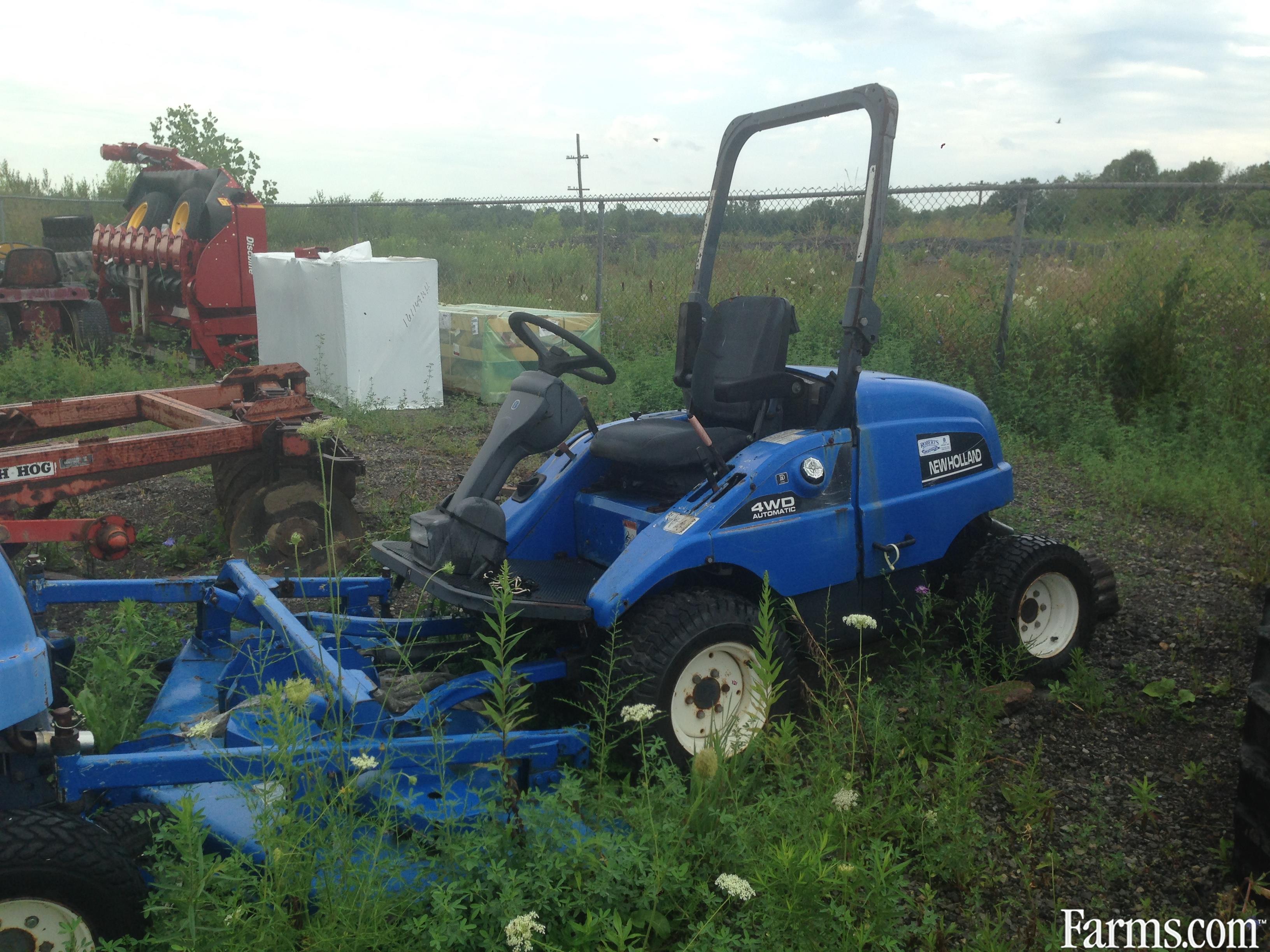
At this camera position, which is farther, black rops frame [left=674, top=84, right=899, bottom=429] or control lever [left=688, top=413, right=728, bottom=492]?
black rops frame [left=674, top=84, right=899, bottom=429]

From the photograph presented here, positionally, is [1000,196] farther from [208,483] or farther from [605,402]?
[208,483]

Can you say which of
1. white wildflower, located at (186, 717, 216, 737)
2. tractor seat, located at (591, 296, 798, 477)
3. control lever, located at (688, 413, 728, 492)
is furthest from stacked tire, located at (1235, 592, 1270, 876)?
white wildflower, located at (186, 717, 216, 737)

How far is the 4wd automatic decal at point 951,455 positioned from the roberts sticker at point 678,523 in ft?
3.47

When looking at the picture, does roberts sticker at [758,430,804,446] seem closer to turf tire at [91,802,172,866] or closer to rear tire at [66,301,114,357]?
turf tire at [91,802,172,866]

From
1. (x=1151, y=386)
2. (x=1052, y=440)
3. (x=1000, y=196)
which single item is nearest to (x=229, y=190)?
(x=1000, y=196)

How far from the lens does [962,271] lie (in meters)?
10.2

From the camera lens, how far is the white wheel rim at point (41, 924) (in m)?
2.08

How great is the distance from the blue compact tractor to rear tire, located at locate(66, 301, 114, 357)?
27.0 ft

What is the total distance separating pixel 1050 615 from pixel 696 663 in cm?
177

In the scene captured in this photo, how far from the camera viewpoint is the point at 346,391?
8.83 m

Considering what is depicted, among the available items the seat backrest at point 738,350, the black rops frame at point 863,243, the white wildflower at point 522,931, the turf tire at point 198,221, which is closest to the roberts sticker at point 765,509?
the black rops frame at point 863,243

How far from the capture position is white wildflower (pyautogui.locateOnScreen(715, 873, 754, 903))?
6.72 feet

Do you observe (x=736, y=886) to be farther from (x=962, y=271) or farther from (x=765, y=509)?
(x=962, y=271)

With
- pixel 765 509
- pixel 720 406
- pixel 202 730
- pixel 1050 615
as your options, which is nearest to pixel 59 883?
pixel 202 730
